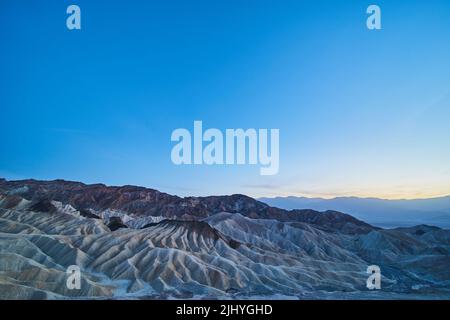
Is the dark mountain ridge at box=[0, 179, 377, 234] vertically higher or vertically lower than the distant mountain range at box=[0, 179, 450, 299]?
higher

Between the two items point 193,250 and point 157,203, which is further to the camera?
point 157,203

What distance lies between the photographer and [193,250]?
36281 millimetres

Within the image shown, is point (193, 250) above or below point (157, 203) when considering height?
below

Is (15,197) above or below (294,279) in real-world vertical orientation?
above

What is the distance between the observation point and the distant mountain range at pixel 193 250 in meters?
27.0

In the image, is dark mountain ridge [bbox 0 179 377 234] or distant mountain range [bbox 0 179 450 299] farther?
dark mountain ridge [bbox 0 179 377 234]

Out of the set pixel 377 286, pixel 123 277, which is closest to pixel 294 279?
pixel 377 286

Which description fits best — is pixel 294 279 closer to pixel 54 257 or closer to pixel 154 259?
pixel 154 259

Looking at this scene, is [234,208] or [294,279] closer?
[294,279]

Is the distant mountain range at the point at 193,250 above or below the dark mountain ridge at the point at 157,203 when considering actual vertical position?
below

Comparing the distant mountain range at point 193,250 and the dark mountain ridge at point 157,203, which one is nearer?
the distant mountain range at point 193,250

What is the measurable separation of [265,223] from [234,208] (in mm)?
7627

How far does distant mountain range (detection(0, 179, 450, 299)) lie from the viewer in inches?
1063
